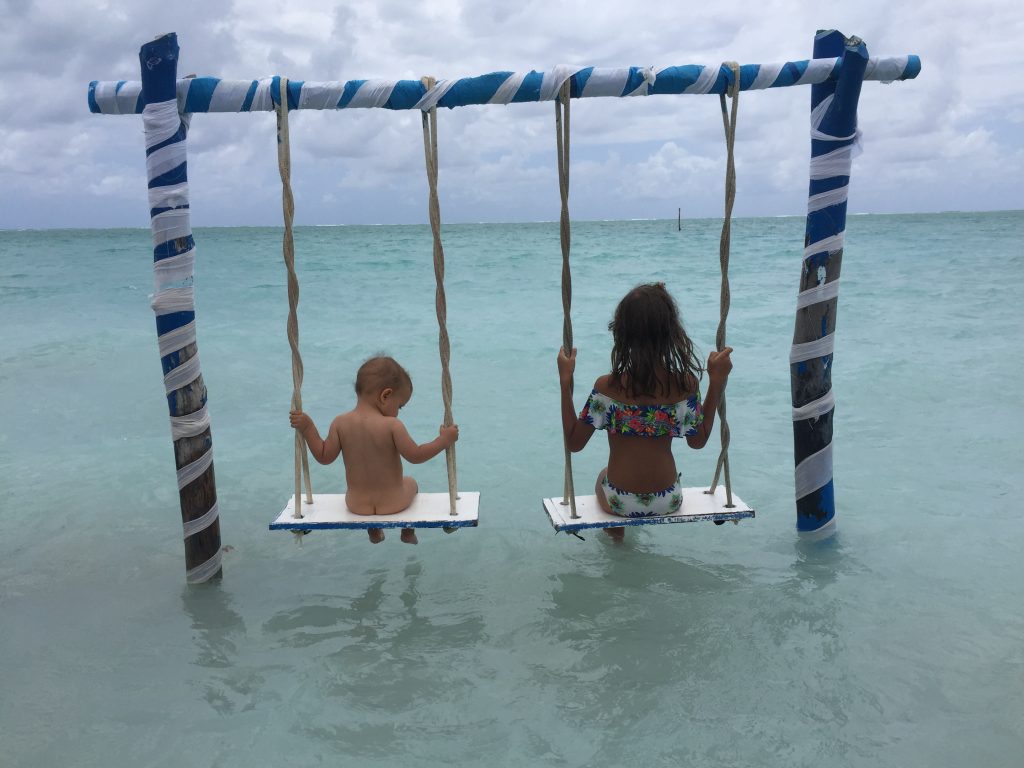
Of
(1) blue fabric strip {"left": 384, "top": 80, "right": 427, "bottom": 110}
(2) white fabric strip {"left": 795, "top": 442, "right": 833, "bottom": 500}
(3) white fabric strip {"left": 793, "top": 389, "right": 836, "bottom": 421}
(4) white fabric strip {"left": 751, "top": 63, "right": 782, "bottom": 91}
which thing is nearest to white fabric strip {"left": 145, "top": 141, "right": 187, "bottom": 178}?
(1) blue fabric strip {"left": 384, "top": 80, "right": 427, "bottom": 110}

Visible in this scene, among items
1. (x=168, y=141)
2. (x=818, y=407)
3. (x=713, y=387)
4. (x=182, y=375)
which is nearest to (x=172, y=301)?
(x=182, y=375)

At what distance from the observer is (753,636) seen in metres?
3.21

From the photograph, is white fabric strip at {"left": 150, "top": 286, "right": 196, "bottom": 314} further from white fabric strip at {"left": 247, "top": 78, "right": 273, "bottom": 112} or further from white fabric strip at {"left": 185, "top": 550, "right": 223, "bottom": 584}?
white fabric strip at {"left": 185, "top": 550, "right": 223, "bottom": 584}

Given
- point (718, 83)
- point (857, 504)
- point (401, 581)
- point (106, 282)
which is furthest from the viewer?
point (106, 282)

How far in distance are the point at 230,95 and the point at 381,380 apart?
1.22m

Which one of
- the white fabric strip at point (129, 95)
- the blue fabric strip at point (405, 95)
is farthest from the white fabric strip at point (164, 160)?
the blue fabric strip at point (405, 95)

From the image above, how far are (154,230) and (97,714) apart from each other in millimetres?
1764

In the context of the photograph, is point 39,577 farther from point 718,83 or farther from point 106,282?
point 106,282

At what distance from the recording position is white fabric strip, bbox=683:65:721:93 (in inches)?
123

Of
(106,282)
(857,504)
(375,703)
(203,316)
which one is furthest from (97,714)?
(106,282)

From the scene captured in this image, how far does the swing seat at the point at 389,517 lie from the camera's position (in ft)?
9.54

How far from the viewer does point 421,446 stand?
9.69 feet

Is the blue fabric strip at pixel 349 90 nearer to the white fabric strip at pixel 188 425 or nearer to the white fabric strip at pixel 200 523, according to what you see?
the white fabric strip at pixel 188 425

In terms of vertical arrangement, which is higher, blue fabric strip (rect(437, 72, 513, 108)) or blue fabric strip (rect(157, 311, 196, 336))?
blue fabric strip (rect(437, 72, 513, 108))
